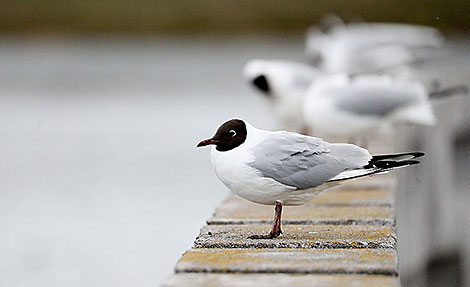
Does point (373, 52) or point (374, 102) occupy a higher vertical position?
point (373, 52)

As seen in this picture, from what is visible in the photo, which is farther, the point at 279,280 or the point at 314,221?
the point at 314,221

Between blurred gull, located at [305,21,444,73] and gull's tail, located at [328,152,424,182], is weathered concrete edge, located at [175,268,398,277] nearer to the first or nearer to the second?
gull's tail, located at [328,152,424,182]

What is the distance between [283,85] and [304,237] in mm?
2722

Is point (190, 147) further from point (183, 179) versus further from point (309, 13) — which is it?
point (309, 13)

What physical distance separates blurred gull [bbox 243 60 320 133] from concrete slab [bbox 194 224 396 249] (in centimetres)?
246

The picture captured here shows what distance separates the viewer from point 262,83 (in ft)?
16.3

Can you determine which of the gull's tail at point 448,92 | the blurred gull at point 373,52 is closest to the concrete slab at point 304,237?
the gull's tail at point 448,92

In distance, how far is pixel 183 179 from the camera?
577cm

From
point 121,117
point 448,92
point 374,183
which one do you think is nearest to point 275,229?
point 374,183

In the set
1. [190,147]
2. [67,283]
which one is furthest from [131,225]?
[190,147]

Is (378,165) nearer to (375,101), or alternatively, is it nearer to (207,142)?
(207,142)

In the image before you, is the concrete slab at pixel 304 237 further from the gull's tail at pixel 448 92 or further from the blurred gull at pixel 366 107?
the gull's tail at pixel 448 92

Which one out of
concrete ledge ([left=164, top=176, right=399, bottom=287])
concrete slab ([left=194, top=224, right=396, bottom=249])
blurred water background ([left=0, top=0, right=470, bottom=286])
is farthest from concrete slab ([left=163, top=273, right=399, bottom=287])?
blurred water background ([left=0, top=0, right=470, bottom=286])

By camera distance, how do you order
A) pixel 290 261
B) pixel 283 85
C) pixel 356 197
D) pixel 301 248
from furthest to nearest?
1. pixel 283 85
2. pixel 356 197
3. pixel 301 248
4. pixel 290 261
